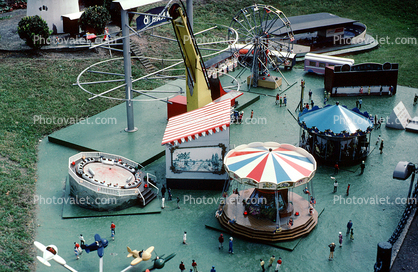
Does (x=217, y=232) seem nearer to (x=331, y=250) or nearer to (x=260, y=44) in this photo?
(x=331, y=250)

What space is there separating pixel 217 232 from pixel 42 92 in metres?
28.4

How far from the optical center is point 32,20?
54188 millimetres

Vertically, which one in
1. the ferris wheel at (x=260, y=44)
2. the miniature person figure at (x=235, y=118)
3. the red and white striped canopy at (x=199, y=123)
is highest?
the ferris wheel at (x=260, y=44)

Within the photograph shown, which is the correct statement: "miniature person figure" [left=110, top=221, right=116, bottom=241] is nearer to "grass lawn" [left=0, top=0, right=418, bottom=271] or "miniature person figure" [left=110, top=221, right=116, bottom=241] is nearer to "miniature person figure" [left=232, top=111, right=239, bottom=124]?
"grass lawn" [left=0, top=0, right=418, bottom=271]

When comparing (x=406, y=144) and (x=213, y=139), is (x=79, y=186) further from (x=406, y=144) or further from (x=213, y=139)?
(x=406, y=144)

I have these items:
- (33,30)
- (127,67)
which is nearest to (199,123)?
(127,67)

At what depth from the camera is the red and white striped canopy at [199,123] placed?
3625 cm

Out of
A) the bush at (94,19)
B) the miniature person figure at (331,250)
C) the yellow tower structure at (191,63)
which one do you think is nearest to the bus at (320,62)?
the yellow tower structure at (191,63)

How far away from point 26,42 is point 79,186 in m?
28.2

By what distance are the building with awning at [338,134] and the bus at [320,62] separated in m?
18.4

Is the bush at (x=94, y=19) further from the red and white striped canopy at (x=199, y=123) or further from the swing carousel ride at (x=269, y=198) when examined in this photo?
the swing carousel ride at (x=269, y=198)

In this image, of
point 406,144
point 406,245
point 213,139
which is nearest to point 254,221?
point 213,139

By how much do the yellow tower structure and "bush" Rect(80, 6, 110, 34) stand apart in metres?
20.8

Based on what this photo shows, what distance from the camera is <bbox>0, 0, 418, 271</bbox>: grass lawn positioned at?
33375 mm
